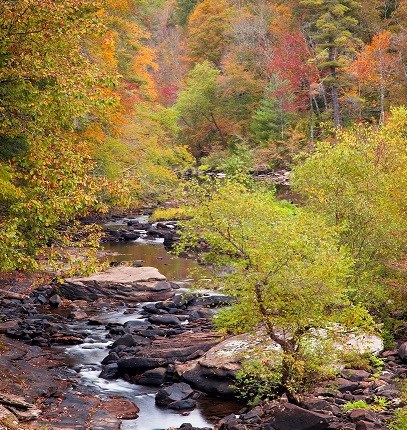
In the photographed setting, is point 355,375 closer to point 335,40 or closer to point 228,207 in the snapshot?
point 228,207

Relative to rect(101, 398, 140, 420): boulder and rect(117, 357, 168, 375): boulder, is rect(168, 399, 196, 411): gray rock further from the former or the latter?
rect(117, 357, 168, 375): boulder

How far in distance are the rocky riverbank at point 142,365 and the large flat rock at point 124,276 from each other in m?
0.24

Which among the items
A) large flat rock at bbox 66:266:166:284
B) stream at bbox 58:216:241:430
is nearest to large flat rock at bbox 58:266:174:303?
large flat rock at bbox 66:266:166:284

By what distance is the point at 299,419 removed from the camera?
12258 mm

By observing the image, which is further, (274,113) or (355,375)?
(274,113)

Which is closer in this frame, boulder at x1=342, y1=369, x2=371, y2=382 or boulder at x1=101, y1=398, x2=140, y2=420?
boulder at x1=101, y1=398, x2=140, y2=420

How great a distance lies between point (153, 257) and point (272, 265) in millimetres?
21125

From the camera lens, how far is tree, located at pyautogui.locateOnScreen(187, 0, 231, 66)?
7956 centimetres

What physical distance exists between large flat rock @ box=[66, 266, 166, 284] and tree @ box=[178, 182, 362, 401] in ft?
41.4

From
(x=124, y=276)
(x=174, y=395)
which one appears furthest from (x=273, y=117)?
(x=174, y=395)

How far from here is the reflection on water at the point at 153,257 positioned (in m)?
30.1

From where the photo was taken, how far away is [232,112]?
2635 inches

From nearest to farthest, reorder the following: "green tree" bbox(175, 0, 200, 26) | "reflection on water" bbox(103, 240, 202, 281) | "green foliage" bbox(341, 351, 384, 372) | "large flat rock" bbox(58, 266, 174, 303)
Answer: "green foliage" bbox(341, 351, 384, 372), "large flat rock" bbox(58, 266, 174, 303), "reflection on water" bbox(103, 240, 202, 281), "green tree" bbox(175, 0, 200, 26)

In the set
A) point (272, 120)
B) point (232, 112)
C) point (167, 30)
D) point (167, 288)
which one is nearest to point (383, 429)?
point (167, 288)
